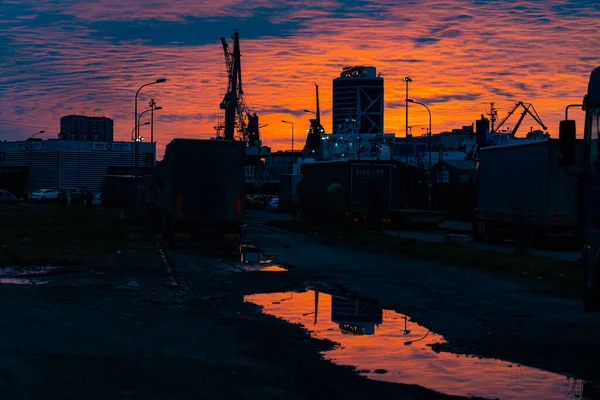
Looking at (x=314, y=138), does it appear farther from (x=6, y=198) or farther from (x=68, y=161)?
(x=68, y=161)

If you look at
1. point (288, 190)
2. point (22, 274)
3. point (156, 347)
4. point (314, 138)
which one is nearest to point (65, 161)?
point (314, 138)

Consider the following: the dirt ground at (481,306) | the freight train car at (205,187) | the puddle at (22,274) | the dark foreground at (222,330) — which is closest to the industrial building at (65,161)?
the freight train car at (205,187)

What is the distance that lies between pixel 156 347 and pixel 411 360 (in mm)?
3091

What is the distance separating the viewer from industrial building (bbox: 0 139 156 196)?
170m

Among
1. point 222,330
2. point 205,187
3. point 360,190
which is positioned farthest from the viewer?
point 360,190

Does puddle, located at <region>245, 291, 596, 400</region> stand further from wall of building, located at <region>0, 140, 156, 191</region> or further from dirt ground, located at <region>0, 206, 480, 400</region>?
wall of building, located at <region>0, 140, 156, 191</region>

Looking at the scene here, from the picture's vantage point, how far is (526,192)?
1278 inches

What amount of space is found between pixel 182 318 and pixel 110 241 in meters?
20.9

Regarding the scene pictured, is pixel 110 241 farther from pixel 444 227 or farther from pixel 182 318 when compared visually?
pixel 444 227

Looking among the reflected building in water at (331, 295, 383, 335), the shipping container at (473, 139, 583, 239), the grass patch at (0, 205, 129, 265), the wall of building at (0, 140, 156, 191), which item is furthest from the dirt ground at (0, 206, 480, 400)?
the wall of building at (0, 140, 156, 191)

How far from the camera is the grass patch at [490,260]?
67.4 ft

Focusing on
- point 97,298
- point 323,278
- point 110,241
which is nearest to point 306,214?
point 110,241

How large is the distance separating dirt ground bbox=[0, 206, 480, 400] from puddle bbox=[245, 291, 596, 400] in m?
0.39

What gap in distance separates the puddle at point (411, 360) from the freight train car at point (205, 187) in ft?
54.4
